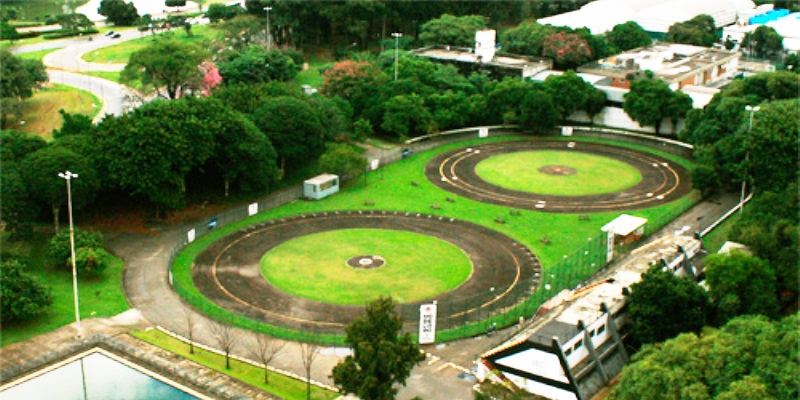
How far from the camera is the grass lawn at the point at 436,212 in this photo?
66.1 metres

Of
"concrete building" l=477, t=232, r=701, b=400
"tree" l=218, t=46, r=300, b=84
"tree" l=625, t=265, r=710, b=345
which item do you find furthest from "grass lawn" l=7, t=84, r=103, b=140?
"tree" l=625, t=265, r=710, b=345

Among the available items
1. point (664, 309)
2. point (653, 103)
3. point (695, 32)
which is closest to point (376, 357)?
point (664, 309)

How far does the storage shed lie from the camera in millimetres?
77688

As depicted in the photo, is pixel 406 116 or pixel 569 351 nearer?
pixel 569 351

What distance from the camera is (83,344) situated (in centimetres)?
5178

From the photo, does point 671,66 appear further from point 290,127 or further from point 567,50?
point 290,127

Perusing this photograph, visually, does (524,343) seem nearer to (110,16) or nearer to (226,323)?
(226,323)

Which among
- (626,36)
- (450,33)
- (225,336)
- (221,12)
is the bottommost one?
(225,336)

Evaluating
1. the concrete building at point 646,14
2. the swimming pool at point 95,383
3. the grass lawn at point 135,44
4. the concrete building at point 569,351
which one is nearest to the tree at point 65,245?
the swimming pool at point 95,383

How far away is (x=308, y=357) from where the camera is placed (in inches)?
Answer: 1853

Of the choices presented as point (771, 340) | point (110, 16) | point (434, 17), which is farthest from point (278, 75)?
point (771, 340)

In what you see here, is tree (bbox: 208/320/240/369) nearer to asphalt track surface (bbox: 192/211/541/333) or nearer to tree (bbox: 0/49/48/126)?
asphalt track surface (bbox: 192/211/541/333)

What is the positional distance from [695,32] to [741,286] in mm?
84609

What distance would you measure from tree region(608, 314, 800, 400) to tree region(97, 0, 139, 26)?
128 metres
